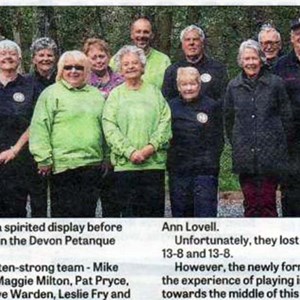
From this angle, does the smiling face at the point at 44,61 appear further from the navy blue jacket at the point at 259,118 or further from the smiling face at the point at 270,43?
the smiling face at the point at 270,43

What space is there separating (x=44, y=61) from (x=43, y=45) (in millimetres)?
64

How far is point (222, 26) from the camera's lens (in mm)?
4402

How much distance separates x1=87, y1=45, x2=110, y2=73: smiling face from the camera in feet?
14.5

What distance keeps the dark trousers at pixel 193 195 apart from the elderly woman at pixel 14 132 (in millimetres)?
581

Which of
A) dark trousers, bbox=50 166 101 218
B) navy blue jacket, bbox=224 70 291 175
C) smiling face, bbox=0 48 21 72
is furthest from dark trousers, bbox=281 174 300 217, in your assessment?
smiling face, bbox=0 48 21 72

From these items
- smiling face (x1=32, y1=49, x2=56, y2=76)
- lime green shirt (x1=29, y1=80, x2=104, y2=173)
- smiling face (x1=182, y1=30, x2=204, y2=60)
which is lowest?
lime green shirt (x1=29, y1=80, x2=104, y2=173)

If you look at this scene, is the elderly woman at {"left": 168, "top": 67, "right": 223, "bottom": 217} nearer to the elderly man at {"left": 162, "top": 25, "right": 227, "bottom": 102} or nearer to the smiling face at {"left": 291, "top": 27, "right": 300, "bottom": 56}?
the elderly man at {"left": 162, "top": 25, "right": 227, "bottom": 102}

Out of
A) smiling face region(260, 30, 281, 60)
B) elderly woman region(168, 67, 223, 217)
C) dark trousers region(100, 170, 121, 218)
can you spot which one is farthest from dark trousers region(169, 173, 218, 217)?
smiling face region(260, 30, 281, 60)

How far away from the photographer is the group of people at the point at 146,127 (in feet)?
14.4

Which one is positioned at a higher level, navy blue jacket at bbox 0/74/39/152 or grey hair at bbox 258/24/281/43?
grey hair at bbox 258/24/281/43

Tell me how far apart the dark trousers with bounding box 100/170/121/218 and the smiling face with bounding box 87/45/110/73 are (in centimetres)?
42

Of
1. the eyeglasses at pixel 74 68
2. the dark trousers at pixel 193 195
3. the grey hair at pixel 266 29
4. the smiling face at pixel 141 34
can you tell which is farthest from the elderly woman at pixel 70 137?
the grey hair at pixel 266 29

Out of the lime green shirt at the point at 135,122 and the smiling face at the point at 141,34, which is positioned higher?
the smiling face at the point at 141,34

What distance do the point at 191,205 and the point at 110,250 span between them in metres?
0.37
